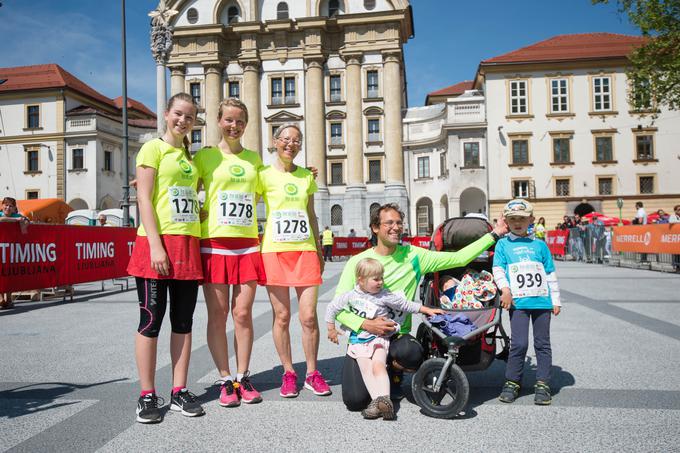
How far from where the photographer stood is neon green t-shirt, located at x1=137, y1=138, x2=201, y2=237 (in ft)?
12.8

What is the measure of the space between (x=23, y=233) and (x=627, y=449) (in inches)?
413

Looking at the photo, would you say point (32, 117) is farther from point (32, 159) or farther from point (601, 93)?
point (601, 93)

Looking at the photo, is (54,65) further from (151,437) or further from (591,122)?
(151,437)

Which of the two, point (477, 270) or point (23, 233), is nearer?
point (477, 270)

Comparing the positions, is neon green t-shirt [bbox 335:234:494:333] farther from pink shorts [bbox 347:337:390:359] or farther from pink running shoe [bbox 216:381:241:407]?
pink running shoe [bbox 216:381:241:407]

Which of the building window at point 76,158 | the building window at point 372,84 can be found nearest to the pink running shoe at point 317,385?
the building window at point 372,84

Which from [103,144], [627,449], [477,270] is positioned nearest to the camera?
[627,449]

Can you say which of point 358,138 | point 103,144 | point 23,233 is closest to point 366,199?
point 358,138

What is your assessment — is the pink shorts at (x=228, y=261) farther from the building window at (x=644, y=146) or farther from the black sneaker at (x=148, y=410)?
the building window at (x=644, y=146)

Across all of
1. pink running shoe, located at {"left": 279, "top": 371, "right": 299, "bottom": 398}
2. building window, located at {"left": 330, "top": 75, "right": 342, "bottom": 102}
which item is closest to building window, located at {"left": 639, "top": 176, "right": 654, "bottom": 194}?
building window, located at {"left": 330, "top": 75, "right": 342, "bottom": 102}

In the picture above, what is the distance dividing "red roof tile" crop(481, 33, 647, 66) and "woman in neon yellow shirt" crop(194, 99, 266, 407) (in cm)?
4259

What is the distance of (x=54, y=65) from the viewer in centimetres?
5547

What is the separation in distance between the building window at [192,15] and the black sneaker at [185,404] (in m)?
53.0

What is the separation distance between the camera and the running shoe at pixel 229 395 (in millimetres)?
4100
